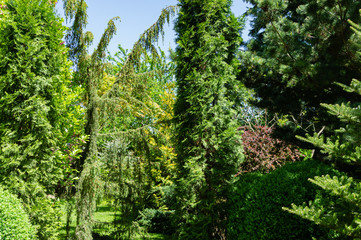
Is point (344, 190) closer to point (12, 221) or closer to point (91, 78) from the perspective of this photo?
point (12, 221)

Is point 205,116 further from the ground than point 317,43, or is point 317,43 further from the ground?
point 317,43

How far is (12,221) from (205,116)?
3.79 metres

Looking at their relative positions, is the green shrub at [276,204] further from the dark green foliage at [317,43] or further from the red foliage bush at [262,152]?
the red foliage bush at [262,152]

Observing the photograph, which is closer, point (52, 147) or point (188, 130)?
point (52, 147)

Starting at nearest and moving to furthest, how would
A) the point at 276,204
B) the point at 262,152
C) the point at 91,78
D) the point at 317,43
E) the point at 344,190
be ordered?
the point at 344,190 → the point at 276,204 → the point at 317,43 → the point at 91,78 → the point at 262,152

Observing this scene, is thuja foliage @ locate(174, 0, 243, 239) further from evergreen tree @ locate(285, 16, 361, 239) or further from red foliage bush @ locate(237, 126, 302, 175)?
red foliage bush @ locate(237, 126, 302, 175)

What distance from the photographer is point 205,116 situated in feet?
17.5

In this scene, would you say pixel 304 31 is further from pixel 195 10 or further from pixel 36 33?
pixel 36 33

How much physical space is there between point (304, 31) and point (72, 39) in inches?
203

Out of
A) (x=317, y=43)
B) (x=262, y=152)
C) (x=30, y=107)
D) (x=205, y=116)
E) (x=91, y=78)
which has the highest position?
(x=317, y=43)

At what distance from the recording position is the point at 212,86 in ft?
17.7

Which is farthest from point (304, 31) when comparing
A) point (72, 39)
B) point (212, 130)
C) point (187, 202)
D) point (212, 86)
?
point (72, 39)

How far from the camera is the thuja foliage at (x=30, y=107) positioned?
4.46m

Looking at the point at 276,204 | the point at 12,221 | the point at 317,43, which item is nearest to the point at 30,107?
the point at 12,221
